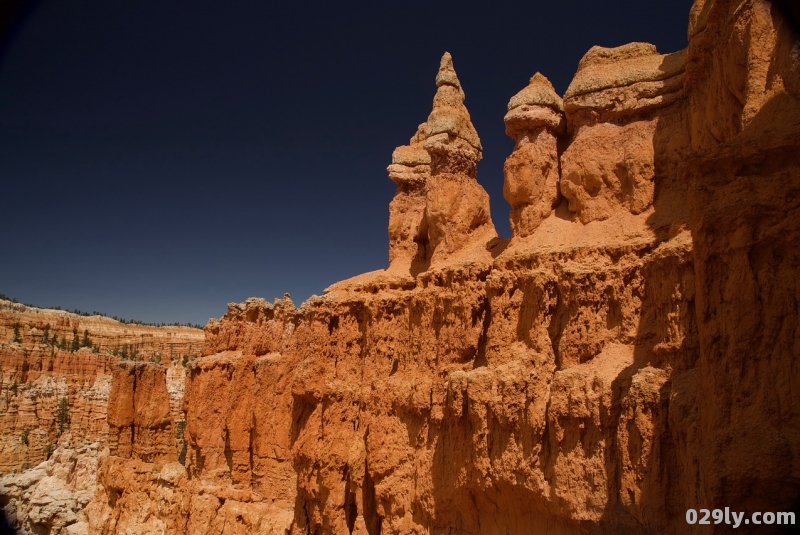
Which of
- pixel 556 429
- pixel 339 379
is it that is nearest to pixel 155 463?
pixel 339 379

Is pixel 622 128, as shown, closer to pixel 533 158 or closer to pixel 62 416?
pixel 533 158

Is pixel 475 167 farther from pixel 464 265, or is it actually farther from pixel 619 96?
pixel 619 96

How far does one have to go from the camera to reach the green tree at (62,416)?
3866cm

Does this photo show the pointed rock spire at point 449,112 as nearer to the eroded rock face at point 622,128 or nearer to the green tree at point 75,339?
the eroded rock face at point 622,128

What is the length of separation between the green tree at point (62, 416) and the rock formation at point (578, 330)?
25600 millimetres

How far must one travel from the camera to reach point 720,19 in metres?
8.30

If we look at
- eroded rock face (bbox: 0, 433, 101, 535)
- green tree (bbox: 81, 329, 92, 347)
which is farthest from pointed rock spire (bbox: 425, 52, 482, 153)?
green tree (bbox: 81, 329, 92, 347)

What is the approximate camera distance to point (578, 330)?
9641mm

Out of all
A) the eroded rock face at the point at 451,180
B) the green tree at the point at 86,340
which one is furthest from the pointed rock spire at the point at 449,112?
the green tree at the point at 86,340

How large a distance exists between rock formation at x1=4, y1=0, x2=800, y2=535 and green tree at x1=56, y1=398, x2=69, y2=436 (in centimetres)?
2560

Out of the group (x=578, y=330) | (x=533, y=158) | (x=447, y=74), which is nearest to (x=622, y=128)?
(x=533, y=158)

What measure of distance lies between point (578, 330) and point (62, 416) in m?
41.2

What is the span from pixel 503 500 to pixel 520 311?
358cm

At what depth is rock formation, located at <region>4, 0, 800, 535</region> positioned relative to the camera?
5.85 m
